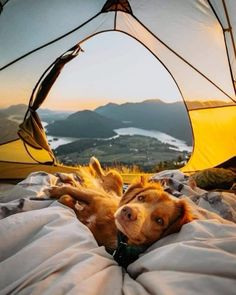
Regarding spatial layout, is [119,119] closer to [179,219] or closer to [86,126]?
[86,126]

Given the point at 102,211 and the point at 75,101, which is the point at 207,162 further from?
the point at 102,211

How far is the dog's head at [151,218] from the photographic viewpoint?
3.23 feet

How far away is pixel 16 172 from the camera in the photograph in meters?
2.34

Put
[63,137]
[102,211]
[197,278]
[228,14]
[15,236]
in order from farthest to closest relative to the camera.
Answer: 1. [63,137]
2. [228,14]
3. [102,211]
4. [15,236]
5. [197,278]

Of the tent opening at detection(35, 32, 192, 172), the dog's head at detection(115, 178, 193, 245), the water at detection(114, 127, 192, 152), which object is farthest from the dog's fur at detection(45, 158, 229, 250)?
the water at detection(114, 127, 192, 152)

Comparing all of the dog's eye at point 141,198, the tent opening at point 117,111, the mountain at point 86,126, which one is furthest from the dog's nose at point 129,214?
the mountain at point 86,126

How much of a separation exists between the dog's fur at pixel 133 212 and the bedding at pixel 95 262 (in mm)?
51

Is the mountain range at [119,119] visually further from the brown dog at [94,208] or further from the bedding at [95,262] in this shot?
the bedding at [95,262]

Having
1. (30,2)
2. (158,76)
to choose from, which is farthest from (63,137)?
(30,2)

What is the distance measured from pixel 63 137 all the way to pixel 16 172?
579 millimetres

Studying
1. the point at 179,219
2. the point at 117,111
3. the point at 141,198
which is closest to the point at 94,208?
the point at 141,198

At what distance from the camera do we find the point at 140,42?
8.16 ft

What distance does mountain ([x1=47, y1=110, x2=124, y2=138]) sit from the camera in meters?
2.87

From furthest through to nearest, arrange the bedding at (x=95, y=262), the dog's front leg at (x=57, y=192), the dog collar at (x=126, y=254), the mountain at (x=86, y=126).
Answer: the mountain at (x=86, y=126) < the dog's front leg at (x=57, y=192) < the dog collar at (x=126, y=254) < the bedding at (x=95, y=262)
